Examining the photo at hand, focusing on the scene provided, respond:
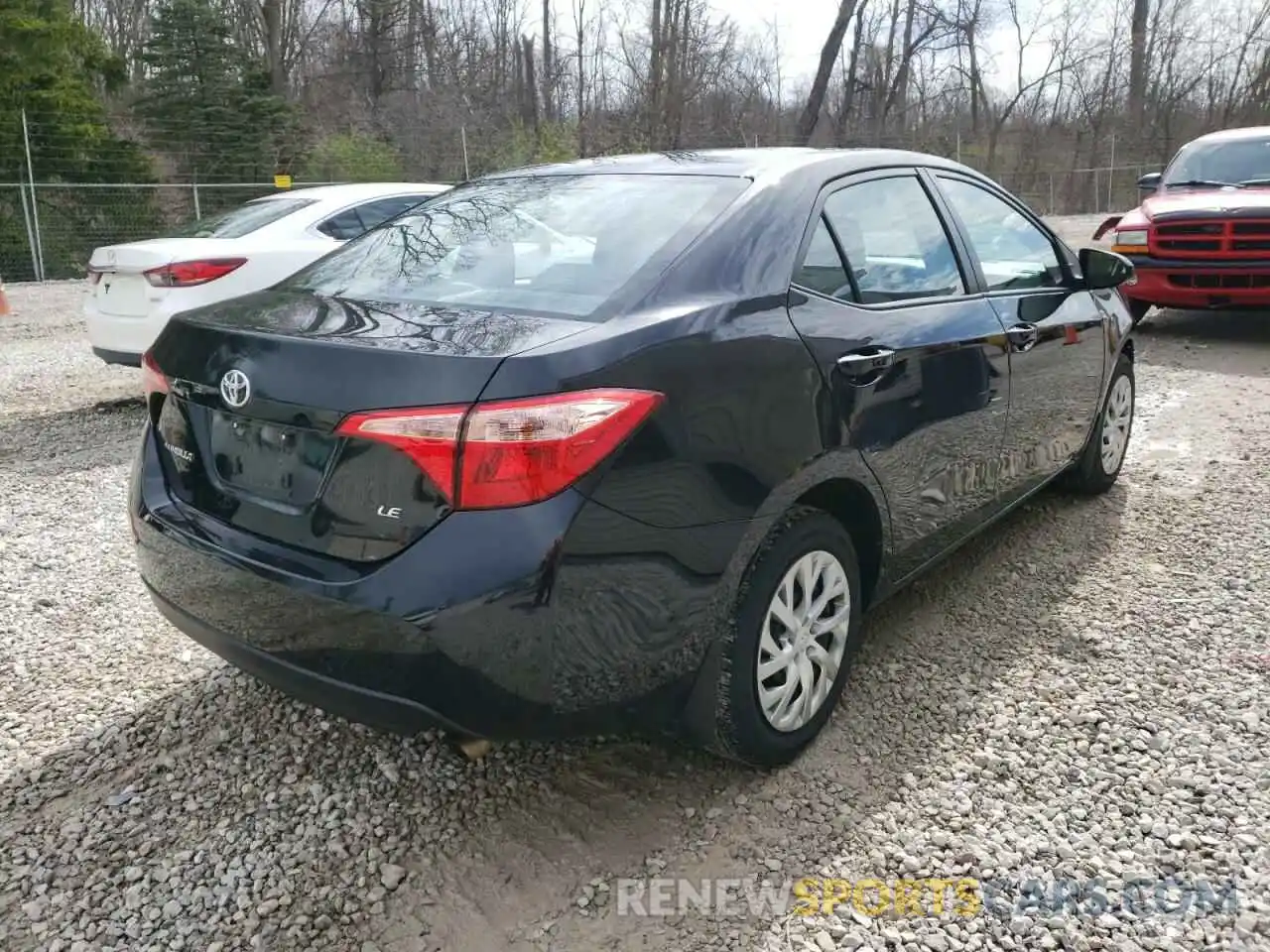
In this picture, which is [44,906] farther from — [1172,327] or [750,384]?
[1172,327]

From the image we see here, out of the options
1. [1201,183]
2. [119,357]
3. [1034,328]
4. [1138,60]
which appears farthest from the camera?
[1138,60]

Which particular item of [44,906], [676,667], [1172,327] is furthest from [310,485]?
[1172,327]

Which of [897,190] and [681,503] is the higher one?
[897,190]

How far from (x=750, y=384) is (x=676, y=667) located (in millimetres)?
679

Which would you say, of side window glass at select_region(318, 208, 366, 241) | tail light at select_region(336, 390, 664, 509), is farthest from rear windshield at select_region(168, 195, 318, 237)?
tail light at select_region(336, 390, 664, 509)

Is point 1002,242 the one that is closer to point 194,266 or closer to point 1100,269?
point 1100,269

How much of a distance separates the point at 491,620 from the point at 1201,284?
8.41 metres

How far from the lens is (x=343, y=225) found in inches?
283

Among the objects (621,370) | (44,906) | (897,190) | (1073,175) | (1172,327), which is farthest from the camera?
(1073,175)

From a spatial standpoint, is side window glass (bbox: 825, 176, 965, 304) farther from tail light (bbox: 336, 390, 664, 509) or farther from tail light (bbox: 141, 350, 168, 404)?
tail light (bbox: 141, 350, 168, 404)

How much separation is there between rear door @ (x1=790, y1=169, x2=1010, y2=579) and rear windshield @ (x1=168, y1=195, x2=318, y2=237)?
16.5 ft

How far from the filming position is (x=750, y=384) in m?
2.36

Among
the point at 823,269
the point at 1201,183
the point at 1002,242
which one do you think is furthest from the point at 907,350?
the point at 1201,183

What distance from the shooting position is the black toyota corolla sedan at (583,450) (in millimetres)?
2002
